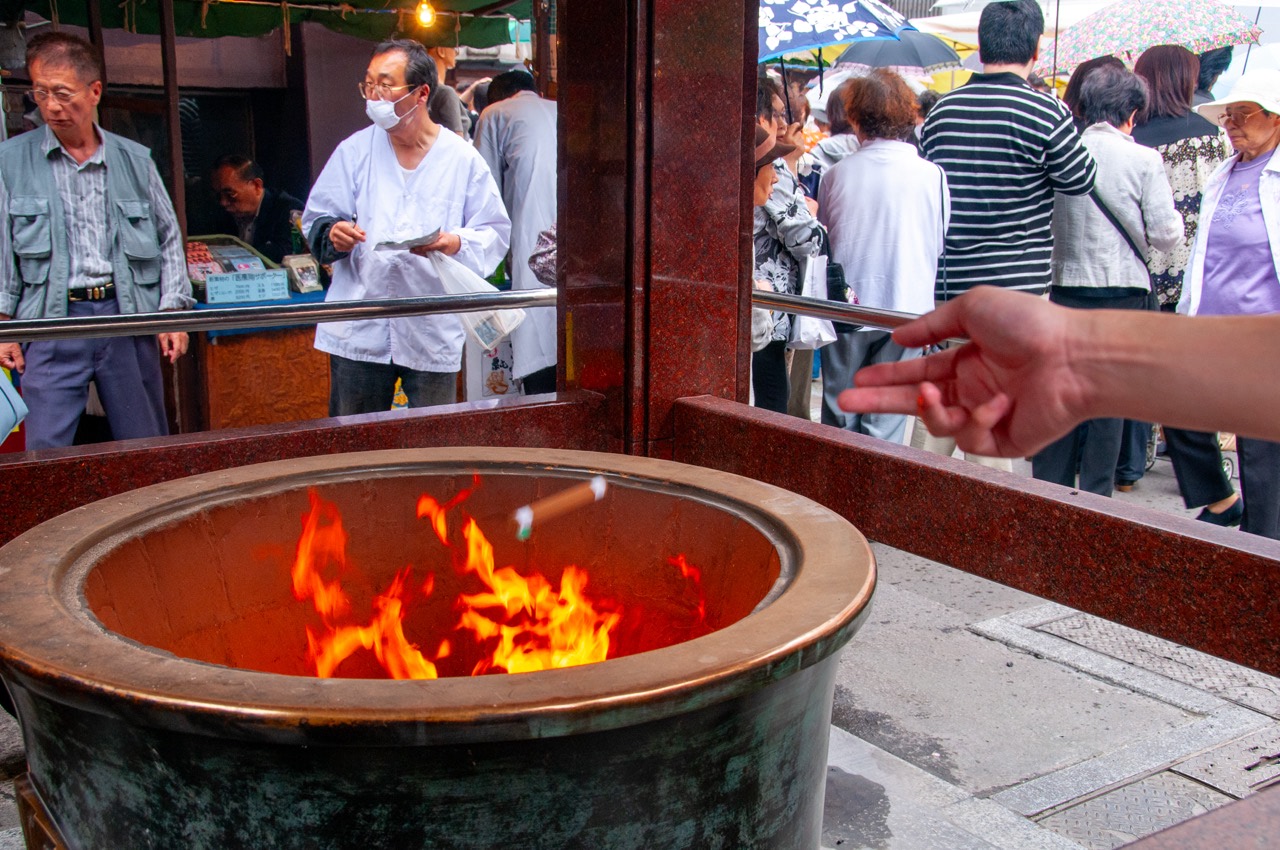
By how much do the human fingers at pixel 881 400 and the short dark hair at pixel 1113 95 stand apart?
4.17 m

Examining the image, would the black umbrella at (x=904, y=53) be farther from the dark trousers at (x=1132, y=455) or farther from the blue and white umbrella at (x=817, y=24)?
the dark trousers at (x=1132, y=455)

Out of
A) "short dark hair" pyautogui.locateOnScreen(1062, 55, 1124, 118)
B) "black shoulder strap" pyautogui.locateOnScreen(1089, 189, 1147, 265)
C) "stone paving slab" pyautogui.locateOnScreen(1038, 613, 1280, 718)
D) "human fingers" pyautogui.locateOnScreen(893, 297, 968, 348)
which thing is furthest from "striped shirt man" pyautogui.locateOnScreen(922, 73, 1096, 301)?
"human fingers" pyautogui.locateOnScreen(893, 297, 968, 348)

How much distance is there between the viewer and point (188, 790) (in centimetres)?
153

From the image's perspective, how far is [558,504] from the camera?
8.21 feet

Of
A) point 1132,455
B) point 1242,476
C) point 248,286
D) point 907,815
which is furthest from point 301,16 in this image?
point 907,815

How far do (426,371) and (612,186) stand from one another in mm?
1532

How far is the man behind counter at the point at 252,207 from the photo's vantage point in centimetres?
760

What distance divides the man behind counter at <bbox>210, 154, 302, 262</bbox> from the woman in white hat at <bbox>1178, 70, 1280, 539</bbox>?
547 cm

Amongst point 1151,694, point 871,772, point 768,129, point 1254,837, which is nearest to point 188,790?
point 1254,837

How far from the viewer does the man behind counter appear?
299 inches

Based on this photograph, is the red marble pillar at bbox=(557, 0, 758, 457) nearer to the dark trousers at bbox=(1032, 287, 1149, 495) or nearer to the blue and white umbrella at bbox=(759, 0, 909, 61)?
the dark trousers at bbox=(1032, 287, 1149, 495)

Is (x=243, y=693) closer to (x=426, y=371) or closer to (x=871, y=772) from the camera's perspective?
(x=871, y=772)

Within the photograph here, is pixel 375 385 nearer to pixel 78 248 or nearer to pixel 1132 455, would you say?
pixel 78 248

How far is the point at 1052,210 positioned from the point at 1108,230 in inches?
10.5
